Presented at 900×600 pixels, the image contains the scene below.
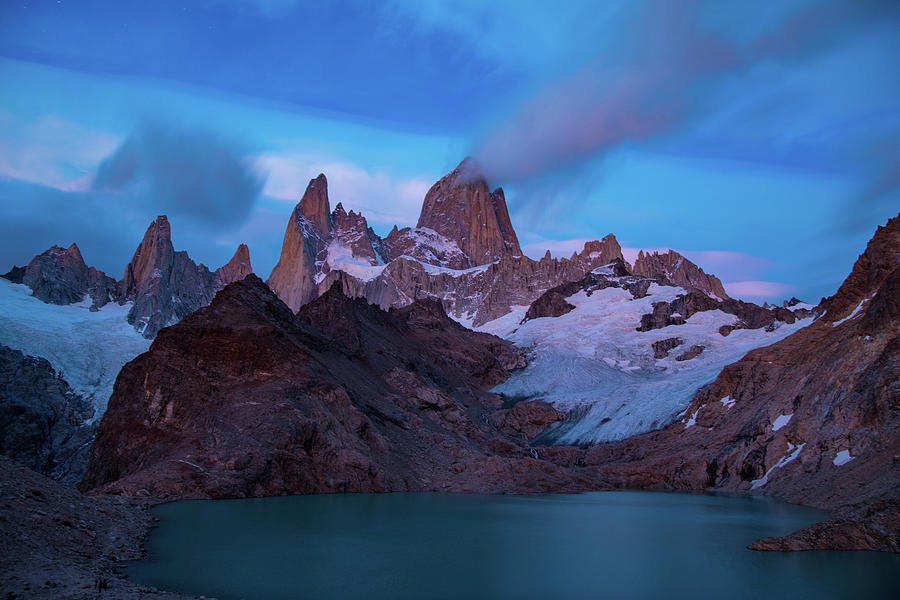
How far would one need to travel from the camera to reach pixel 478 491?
55.2 meters

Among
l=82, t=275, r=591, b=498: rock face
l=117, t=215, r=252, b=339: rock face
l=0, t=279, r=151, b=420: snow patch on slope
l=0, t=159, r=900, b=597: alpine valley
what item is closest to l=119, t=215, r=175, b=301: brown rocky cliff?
l=117, t=215, r=252, b=339: rock face

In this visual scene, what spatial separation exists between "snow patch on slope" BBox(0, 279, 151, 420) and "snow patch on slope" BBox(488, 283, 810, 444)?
61446 millimetres

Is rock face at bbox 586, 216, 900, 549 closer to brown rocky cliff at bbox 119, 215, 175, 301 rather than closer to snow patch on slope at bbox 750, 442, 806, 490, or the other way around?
snow patch on slope at bbox 750, 442, 806, 490

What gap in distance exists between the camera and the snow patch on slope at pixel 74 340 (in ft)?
347

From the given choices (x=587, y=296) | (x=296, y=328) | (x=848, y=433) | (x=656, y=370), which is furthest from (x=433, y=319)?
(x=848, y=433)

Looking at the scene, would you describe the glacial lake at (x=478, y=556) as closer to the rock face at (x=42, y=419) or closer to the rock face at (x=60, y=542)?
the rock face at (x=60, y=542)

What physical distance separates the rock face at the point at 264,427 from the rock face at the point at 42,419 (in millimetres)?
39278

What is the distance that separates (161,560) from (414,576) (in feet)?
27.0

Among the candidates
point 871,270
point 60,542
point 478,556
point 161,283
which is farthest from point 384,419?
point 161,283

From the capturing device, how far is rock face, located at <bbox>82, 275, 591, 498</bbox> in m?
45.8

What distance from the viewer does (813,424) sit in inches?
2140

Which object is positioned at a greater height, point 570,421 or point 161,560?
point 570,421

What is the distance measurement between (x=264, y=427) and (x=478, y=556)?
25.5 metres

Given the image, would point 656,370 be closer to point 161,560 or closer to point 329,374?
point 329,374
